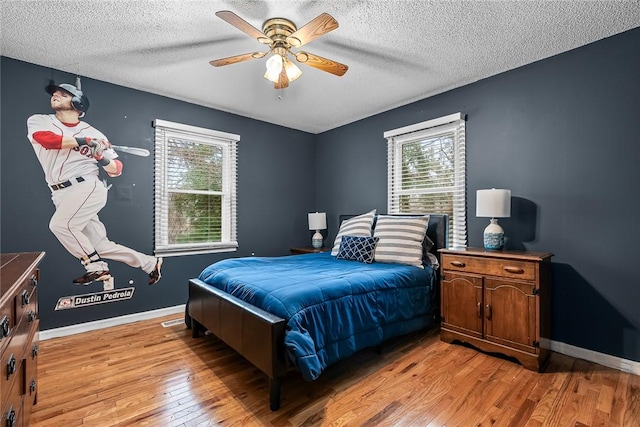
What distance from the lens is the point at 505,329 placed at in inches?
93.8

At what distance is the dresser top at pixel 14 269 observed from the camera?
1173 millimetres

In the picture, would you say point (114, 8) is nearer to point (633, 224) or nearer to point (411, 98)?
point (411, 98)

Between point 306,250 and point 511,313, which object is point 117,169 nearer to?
point 306,250

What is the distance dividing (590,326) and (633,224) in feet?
2.77

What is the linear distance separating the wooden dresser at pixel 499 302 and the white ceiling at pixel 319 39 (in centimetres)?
171

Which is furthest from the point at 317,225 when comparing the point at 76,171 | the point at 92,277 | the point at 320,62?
the point at 76,171

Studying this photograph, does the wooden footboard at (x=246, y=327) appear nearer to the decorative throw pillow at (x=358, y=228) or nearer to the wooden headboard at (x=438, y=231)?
the decorative throw pillow at (x=358, y=228)

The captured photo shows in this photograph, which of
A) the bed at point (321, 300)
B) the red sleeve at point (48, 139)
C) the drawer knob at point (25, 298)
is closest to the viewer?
the drawer knob at point (25, 298)

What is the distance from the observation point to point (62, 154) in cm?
292

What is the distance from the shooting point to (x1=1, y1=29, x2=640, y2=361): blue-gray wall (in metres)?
2.31

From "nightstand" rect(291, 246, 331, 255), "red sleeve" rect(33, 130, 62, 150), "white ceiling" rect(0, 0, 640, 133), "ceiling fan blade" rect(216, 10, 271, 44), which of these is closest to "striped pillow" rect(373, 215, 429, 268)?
"nightstand" rect(291, 246, 331, 255)

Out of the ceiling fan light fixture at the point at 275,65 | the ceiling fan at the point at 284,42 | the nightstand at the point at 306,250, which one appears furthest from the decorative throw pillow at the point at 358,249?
the ceiling fan light fixture at the point at 275,65

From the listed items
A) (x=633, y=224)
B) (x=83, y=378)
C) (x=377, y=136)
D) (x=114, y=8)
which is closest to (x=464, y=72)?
(x=377, y=136)

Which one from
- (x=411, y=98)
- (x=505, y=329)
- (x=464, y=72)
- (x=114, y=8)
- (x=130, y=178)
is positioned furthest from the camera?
(x=411, y=98)
